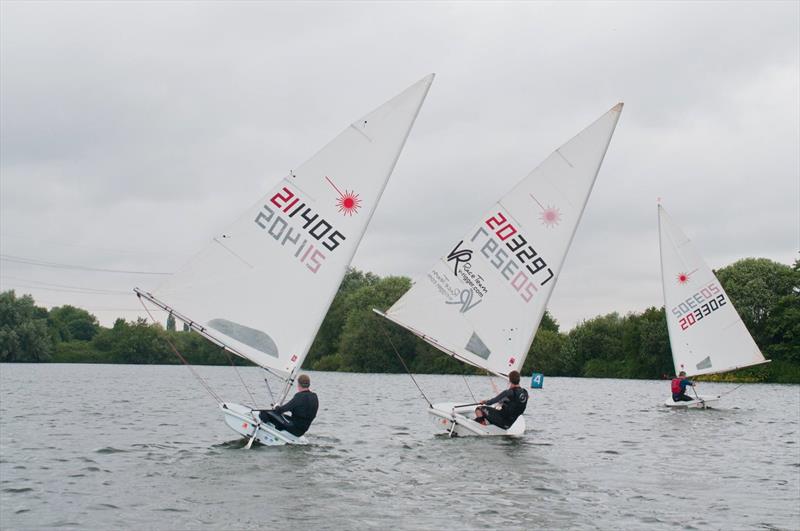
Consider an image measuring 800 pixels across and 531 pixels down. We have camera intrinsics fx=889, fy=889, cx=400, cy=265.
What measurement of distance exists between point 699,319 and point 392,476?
21771 millimetres

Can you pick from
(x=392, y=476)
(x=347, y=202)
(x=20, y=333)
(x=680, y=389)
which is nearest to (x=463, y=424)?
(x=392, y=476)

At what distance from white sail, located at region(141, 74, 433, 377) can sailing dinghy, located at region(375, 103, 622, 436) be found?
3.31 metres

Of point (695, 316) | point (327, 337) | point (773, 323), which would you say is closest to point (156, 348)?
point (327, 337)

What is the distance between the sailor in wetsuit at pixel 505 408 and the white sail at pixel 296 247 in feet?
15.3

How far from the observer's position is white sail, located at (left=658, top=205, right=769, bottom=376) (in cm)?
3294

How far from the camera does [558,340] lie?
70312 millimetres

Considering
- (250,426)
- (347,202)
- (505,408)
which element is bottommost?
(250,426)

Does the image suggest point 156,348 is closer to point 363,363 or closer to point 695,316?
point 363,363

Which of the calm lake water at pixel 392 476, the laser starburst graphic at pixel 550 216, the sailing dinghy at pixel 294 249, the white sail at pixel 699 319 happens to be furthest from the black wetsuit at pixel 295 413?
the white sail at pixel 699 319

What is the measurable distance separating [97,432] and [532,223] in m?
11.2

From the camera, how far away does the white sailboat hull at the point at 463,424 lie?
1838 cm

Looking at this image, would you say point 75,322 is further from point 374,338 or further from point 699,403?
point 699,403

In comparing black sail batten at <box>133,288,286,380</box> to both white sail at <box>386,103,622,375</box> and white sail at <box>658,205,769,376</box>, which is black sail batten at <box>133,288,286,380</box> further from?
white sail at <box>658,205,769,376</box>

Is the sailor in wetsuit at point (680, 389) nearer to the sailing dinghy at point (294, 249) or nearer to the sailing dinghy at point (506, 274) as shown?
the sailing dinghy at point (506, 274)
